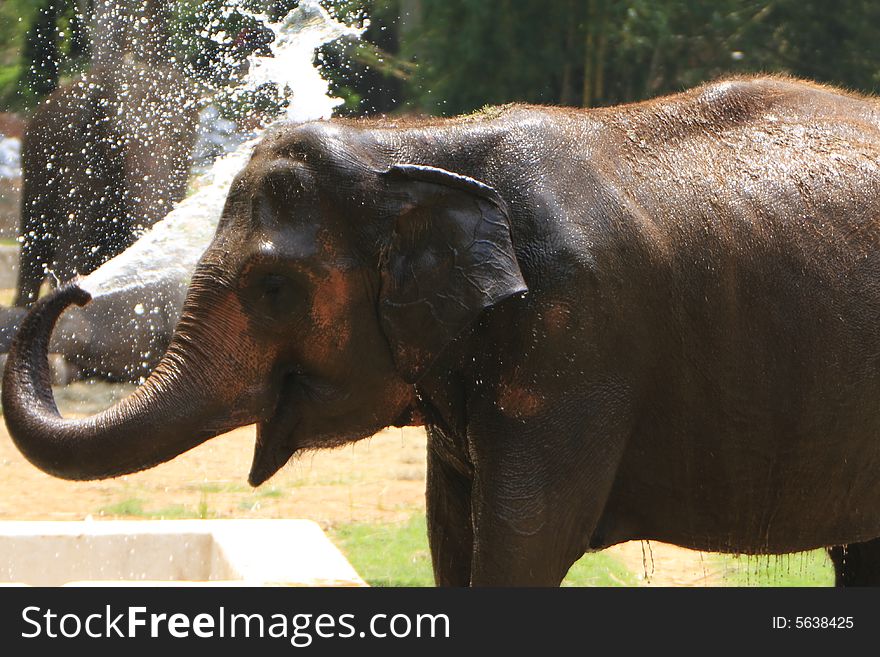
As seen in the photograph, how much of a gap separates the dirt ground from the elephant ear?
3.64 m

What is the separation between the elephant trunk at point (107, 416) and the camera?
3.57 metres

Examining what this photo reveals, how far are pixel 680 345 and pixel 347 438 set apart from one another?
89 centimetres

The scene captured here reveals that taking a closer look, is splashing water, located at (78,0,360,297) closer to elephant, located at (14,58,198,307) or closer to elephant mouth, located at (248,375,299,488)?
elephant, located at (14,58,198,307)

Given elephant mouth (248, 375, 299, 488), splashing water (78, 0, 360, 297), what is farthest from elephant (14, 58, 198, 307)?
elephant mouth (248, 375, 299, 488)

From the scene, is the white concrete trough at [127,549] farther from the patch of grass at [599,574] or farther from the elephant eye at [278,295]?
the patch of grass at [599,574]

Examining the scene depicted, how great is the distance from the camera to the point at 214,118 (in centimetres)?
1366

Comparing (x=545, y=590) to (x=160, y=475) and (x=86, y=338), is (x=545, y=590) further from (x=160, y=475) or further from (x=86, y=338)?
(x=86, y=338)

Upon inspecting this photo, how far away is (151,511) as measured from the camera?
27.2 ft

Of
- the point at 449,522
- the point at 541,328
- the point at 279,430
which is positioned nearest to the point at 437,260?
the point at 541,328

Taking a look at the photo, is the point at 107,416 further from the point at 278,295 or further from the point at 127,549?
the point at 127,549

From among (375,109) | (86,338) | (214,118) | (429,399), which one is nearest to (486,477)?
(429,399)

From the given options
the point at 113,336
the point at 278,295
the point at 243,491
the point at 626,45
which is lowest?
the point at 113,336

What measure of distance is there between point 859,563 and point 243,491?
4.67m

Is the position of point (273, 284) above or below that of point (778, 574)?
above
